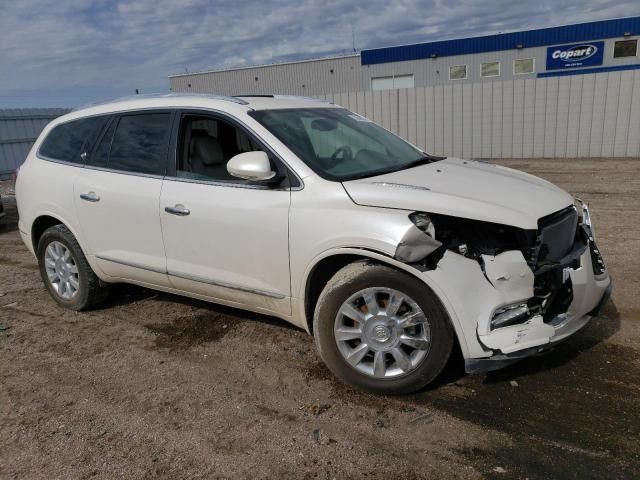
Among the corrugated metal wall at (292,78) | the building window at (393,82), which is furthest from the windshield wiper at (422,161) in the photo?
the corrugated metal wall at (292,78)

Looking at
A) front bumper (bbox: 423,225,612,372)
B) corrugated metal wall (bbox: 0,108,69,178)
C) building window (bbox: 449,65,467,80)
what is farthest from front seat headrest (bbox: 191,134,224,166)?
building window (bbox: 449,65,467,80)

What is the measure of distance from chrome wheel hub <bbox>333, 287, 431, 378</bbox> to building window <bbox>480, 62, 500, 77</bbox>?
2717cm

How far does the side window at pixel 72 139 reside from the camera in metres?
4.74

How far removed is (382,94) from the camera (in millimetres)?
15492

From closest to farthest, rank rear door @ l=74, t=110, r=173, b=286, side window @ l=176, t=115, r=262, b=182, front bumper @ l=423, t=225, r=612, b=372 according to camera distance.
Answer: front bumper @ l=423, t=225, r=612, b=372, side window @ l=176, t=115, r=262, b=182, rear door @ l=74, t=110, r=173, b=286

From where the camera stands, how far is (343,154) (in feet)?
13.0

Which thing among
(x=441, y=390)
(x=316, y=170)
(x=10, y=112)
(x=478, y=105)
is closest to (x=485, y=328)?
(x=441, y=390)

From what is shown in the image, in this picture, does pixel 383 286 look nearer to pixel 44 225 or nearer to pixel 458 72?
pixel 44 225

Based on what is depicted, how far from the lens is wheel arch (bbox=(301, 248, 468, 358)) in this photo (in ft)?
9.87

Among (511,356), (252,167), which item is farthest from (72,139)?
(511,356)

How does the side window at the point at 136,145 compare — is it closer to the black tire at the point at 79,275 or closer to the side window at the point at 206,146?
the side window at the point at 206,146

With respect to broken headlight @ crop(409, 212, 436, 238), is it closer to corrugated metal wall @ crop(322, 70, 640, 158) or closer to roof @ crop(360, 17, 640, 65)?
corrugated metal wall @ crop(322, 70, 640, 158)

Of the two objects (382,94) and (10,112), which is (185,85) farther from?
(382,94)

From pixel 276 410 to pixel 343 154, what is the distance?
1.87m
